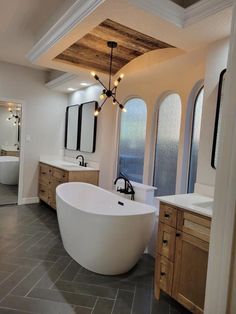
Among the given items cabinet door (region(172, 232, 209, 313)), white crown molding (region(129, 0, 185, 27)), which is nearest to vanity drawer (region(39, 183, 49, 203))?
cabinet door (region(172, 232, 209, 313))

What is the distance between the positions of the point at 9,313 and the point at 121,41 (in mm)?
2980

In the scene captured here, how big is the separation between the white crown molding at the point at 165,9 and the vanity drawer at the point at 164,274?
2.10m

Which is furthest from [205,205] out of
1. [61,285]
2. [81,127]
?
[81,127]

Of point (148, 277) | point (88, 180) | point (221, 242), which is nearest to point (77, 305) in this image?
point (148, 277)

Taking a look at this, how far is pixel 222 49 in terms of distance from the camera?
2342 millimetres

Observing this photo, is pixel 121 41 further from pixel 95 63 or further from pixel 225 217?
pixel 225 217

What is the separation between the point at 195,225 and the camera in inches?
73.9

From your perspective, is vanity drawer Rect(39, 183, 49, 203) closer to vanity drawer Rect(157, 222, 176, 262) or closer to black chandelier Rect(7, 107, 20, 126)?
black chandelier Rect(7, 107, 20, 126)

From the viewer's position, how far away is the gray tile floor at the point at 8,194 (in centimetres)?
519

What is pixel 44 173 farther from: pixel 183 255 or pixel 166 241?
pixel 183 255

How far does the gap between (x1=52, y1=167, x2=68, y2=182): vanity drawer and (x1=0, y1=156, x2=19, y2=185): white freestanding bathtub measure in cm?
201

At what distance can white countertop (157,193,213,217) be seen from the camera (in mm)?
1856

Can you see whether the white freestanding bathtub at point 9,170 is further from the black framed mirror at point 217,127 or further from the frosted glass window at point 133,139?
the black framed mirror at point 217,127

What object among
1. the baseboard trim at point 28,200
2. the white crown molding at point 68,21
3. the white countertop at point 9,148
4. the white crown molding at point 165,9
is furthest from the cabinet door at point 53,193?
the white crown molding at point 165,9
